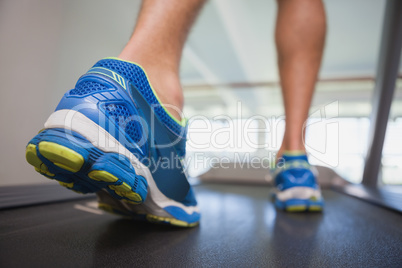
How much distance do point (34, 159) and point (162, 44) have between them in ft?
1.03

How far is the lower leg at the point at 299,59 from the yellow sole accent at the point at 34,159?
75cm

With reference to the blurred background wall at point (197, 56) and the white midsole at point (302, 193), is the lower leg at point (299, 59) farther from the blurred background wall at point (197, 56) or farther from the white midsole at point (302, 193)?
the blurred background wall at point (197, 56)

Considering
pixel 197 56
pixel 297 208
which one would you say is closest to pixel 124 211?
pixel 297 208

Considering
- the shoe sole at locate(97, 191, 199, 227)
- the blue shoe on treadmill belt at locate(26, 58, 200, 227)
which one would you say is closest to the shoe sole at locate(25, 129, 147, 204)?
the blue shoe on treadmill belt at locate(26, 58, 200, 227)

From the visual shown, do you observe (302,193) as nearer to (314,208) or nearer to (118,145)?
(314,208)

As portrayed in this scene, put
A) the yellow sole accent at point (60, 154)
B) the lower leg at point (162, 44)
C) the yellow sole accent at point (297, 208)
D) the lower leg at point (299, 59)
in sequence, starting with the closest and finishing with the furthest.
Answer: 1. the yellow sole accent at point (60, 154)
2. the lower leg at point (162, 44)
3. the yellow sole accent at point (297, 208)
4. the lower leg at point (299, 59)

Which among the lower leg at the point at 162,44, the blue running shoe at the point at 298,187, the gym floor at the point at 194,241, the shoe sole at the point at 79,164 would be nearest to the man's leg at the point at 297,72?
the blue running shoe at the point at 298,187

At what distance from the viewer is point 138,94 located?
1.47 ft

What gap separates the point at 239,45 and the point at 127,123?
360cm

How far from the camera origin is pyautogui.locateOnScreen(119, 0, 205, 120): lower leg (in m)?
0.48

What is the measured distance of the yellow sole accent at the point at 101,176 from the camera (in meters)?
0.36

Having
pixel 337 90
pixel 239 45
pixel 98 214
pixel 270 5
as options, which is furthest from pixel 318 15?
pixel 337 90

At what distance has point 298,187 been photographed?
81cm

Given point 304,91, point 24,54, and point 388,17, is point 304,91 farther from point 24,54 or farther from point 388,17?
point 388,17
